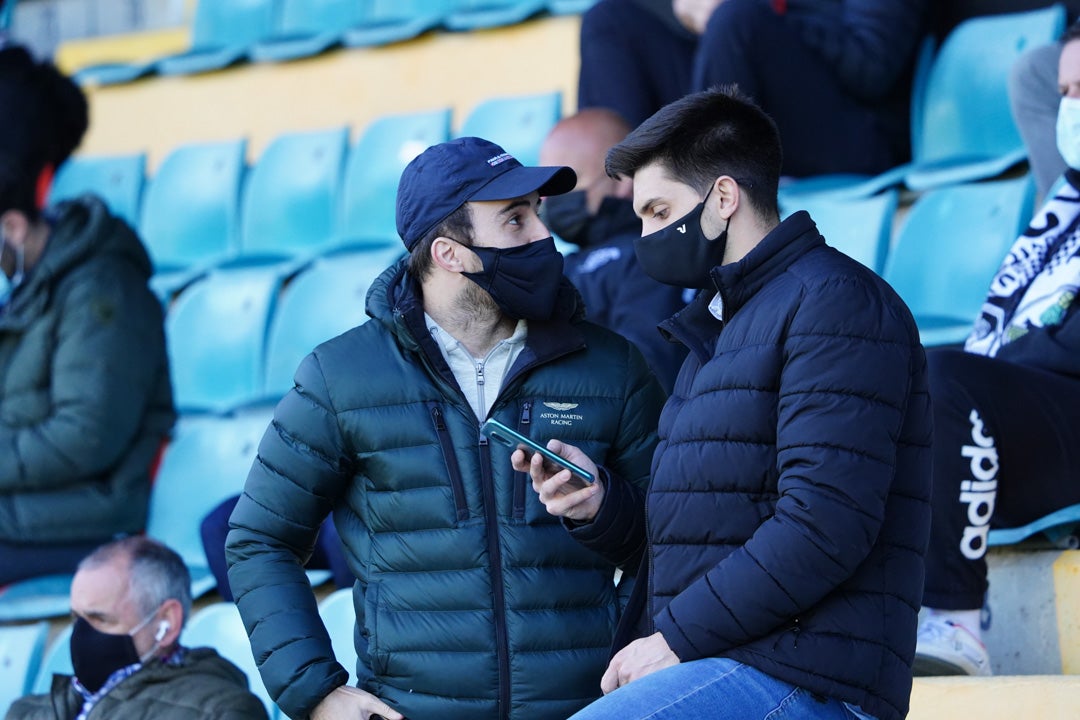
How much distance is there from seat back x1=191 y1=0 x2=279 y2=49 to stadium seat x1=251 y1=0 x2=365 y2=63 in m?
0.09

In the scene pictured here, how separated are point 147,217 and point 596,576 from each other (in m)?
4.36

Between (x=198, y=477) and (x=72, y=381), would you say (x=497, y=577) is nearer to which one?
(x=72, y=381)

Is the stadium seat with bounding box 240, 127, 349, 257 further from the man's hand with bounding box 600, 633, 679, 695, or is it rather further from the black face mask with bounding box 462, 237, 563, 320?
the man's hand with bounding box 600, 633, 679, 695

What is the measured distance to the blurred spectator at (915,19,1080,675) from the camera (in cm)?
287

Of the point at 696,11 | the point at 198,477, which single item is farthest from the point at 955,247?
the point at 198,477

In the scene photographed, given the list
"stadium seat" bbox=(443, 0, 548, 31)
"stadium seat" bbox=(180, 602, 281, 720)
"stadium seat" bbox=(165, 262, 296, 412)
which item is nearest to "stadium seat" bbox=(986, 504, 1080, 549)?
"stadium seat" bbox=(180, 602, 281, 720)

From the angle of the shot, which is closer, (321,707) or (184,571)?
(321,707)

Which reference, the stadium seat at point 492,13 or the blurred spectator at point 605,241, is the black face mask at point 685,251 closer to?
the blurred spectator at point 605,241

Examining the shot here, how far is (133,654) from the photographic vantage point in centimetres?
339

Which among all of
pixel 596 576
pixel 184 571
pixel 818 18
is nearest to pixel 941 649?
pixel 596 576

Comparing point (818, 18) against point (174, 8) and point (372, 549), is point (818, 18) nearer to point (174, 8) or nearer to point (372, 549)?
point (372, 549)

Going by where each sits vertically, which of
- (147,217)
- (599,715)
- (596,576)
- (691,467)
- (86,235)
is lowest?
(147,217)

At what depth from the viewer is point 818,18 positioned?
4852 millimetres

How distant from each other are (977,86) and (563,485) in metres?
3.00
